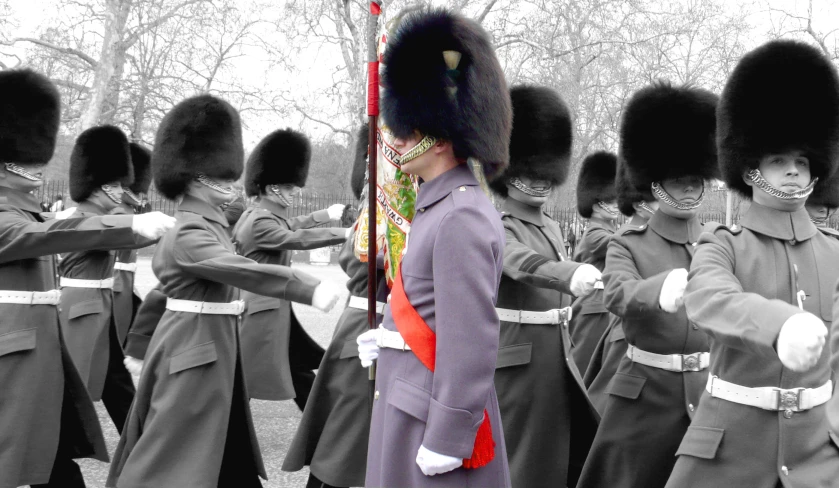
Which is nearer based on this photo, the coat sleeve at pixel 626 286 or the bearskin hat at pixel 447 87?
the bearskin hat at pixel 447 87

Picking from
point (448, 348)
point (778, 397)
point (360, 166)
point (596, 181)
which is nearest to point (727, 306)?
point (778, 397)

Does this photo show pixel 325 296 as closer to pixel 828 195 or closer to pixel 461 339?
pixel 461 339

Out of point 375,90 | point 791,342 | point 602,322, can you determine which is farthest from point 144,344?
point 791,342

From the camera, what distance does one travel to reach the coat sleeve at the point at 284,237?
643 centimetres

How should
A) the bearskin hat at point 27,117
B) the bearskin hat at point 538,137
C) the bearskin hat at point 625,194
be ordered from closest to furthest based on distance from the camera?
the bearskin hat at point 27,117 → the bearskin hat at point 538,137 → the bearskin hat at point 625,194

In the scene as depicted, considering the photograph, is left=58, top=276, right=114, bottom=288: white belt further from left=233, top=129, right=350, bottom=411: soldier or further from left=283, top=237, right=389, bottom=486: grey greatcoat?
left=283, top=237, right=389, bottom=486: grey greatcoat

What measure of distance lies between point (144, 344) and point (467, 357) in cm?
302

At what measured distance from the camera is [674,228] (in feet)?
13.1

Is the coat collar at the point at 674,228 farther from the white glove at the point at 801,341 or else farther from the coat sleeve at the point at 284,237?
the coat sleeve at the point at 284,237

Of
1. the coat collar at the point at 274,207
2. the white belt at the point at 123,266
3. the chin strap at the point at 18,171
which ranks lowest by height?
the white belt at the point at 123,266

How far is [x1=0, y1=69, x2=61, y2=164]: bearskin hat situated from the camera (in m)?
4.71

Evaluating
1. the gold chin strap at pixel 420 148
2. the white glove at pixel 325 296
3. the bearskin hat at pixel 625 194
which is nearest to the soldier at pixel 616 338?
the bearskin hat at pixel 625 194

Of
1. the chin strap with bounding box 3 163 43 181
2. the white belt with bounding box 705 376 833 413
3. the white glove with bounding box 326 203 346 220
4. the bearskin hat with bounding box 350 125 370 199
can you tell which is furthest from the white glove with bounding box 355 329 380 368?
the white glove with bounding box 326 203 346 220

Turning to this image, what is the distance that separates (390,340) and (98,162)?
16.8ft
